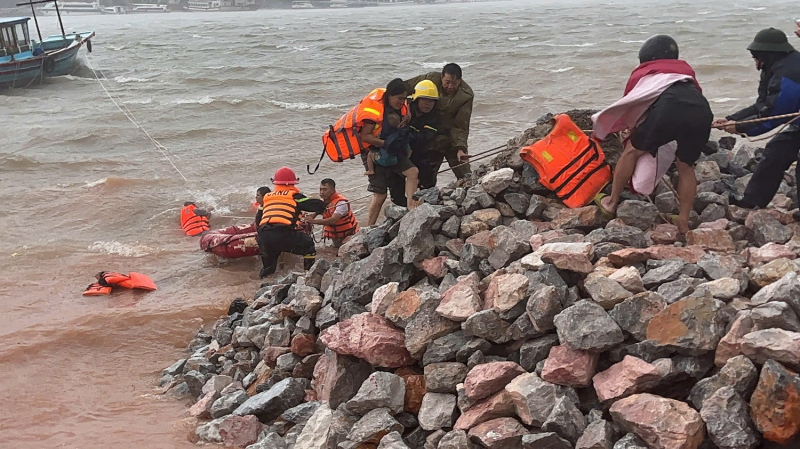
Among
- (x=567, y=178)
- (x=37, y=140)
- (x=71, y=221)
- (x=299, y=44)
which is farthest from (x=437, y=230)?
(x=299, y=44)

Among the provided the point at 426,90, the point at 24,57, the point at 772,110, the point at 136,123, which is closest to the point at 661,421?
the point at 772,110

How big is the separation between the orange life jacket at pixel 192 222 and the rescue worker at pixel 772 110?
588 centimetres

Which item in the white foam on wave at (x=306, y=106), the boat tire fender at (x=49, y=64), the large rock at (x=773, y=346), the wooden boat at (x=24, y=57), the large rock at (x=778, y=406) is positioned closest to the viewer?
the large rock at (x=778, y=406)

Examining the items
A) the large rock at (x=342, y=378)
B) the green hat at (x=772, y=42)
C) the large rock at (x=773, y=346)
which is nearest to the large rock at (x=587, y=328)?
the large rock at (x=773, y=346)

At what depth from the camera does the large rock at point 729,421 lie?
239 centimetres

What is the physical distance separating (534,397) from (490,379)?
0.78 ft

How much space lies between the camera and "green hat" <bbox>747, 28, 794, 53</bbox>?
421cm

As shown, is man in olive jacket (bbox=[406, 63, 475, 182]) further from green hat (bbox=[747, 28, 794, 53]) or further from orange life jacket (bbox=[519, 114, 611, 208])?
green hat (bbox=[747, 28, 794, 53])

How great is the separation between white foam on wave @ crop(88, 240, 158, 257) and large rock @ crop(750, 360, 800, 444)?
21.7 ft

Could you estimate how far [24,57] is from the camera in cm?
2342

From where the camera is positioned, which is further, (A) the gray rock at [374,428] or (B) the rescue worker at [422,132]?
(B) the rescue worker at [422,132]

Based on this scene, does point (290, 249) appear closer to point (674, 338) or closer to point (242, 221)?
point (242, 221)

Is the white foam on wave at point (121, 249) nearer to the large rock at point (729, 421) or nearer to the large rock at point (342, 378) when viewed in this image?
the large rock at point (342, 378)

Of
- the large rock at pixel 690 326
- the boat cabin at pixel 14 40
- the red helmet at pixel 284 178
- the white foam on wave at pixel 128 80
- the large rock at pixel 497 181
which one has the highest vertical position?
the boat cabin at pixel 14 40
